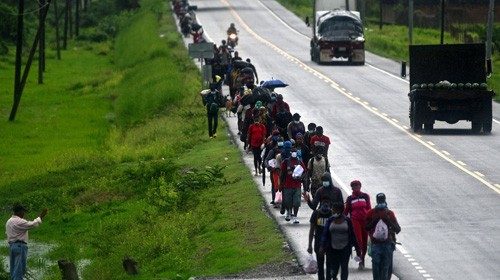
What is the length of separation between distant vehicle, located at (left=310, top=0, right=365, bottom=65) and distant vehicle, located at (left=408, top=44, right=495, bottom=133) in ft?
84.2

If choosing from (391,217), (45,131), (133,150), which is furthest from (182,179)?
(45,131)

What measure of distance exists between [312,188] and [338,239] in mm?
7143

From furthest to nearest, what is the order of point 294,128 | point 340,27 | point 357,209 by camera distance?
point 340,27, point 294,128, point 357,209

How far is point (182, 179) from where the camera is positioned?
131 feet

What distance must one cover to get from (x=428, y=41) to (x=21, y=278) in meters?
63.0

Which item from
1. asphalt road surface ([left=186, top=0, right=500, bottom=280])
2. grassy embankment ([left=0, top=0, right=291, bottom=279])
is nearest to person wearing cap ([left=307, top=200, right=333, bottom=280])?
asphalt road surface ([left=186, top=0, right=500, bottom=280])

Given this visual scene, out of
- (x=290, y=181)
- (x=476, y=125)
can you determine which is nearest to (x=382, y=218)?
(x=290, y=181)

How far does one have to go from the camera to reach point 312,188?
29047 mm

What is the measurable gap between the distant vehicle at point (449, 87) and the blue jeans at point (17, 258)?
20.6 metres

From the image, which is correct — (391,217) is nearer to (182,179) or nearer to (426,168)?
(426,168)

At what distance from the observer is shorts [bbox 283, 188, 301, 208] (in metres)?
28.5

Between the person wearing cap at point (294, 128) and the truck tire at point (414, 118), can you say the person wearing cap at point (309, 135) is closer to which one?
the person wearing cap at point (294, 128)

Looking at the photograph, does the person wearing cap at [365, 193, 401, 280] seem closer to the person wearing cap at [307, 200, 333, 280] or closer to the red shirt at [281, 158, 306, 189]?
the person wearing cap at [307, 200, 333, 280]

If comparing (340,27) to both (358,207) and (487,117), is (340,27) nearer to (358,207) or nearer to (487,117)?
(487,117)
